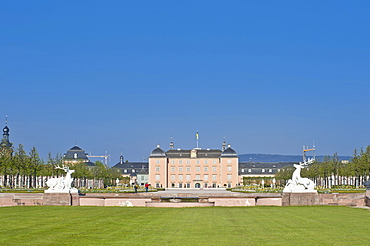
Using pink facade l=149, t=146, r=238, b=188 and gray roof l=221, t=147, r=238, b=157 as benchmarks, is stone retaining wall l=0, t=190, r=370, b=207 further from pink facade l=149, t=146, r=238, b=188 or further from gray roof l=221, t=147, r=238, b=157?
gray roof l=221, t=147, r=238, b=157

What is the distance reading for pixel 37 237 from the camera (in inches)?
591

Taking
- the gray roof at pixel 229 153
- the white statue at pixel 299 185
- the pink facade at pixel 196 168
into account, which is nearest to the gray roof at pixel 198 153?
the pink facade at pixel 196 168

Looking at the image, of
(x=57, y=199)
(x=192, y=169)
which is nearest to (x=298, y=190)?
(x=57, y=199)

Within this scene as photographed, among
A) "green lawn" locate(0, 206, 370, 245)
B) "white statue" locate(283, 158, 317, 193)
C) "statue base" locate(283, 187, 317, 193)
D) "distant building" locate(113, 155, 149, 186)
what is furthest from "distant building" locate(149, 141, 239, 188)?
"green lawn" locate(0, 206, 370, 245)

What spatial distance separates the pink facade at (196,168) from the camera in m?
147

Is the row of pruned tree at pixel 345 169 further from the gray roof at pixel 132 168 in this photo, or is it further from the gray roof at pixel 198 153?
the gray roof at pixel 132 168

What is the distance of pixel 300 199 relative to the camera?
108 feet

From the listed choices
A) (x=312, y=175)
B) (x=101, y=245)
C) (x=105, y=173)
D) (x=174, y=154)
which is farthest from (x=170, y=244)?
(x=174, y=154)

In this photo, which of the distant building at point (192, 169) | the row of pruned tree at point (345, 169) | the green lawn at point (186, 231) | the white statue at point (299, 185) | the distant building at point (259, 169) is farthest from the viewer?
the distant building at point (259, 169)

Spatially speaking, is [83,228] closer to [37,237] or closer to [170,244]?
[37,237]

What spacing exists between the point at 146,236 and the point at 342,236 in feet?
17.4

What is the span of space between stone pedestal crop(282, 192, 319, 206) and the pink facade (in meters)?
114

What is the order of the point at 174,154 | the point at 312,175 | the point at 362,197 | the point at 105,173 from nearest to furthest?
the point at 362,197
the point at 312,175
the point at 105,173
the point at 174,154

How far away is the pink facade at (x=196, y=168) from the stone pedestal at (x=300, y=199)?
11362 centimetres
